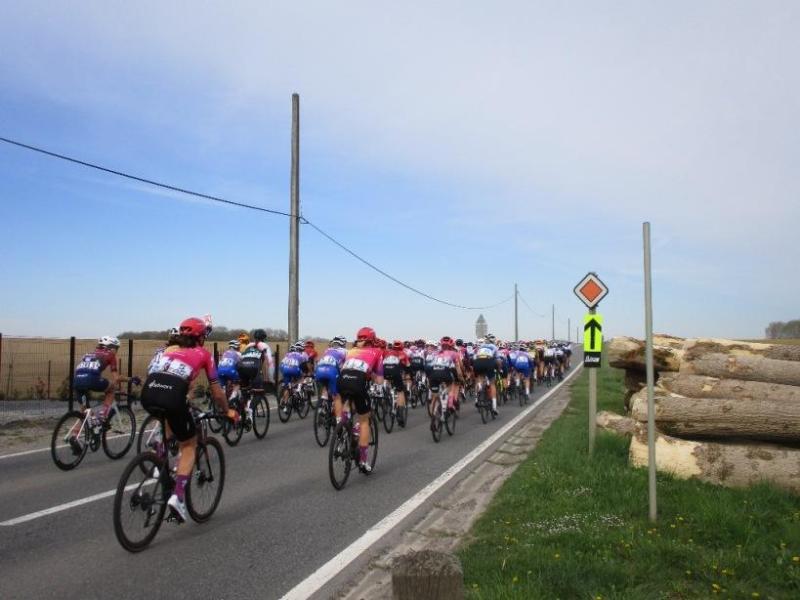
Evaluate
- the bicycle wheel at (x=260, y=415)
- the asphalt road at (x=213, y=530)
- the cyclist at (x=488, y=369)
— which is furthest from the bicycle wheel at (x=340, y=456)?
the cyclist at (x=488, y=369)

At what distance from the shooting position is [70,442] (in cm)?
879

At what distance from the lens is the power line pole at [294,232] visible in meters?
22.4

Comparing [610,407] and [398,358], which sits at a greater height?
[398,358]

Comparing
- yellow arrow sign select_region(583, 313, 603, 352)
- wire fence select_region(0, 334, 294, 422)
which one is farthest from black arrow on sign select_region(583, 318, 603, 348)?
wire fence select_region(0, 334, 294, 422)

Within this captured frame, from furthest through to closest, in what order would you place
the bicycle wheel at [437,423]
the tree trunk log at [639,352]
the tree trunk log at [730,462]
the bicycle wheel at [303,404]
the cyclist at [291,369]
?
the bicycle wheel at [303,404] < the cyclist at [291,369] < the tree trunk log at [639,352] < the bicycle wheel at [437,423] < the tree trunk log at [730,462]

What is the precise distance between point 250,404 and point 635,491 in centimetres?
748

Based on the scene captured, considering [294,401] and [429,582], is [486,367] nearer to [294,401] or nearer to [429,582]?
[294,401]

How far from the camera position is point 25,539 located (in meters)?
5.57

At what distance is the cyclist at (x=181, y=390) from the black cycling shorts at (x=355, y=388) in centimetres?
235

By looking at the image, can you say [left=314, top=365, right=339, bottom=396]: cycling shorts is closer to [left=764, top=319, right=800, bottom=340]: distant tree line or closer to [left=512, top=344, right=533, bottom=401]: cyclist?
[left=512, top=344, right=533, bottom=401]: cyclist

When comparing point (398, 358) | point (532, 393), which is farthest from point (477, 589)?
point (532, 393)

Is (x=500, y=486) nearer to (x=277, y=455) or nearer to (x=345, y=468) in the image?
(x=345, y=468)

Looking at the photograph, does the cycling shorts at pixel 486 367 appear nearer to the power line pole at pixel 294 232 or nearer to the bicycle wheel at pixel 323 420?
the bicycle wheel at pixel 323 420

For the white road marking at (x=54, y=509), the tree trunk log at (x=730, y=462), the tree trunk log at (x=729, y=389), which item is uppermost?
the tree trunk log at (x=729, y=389)
